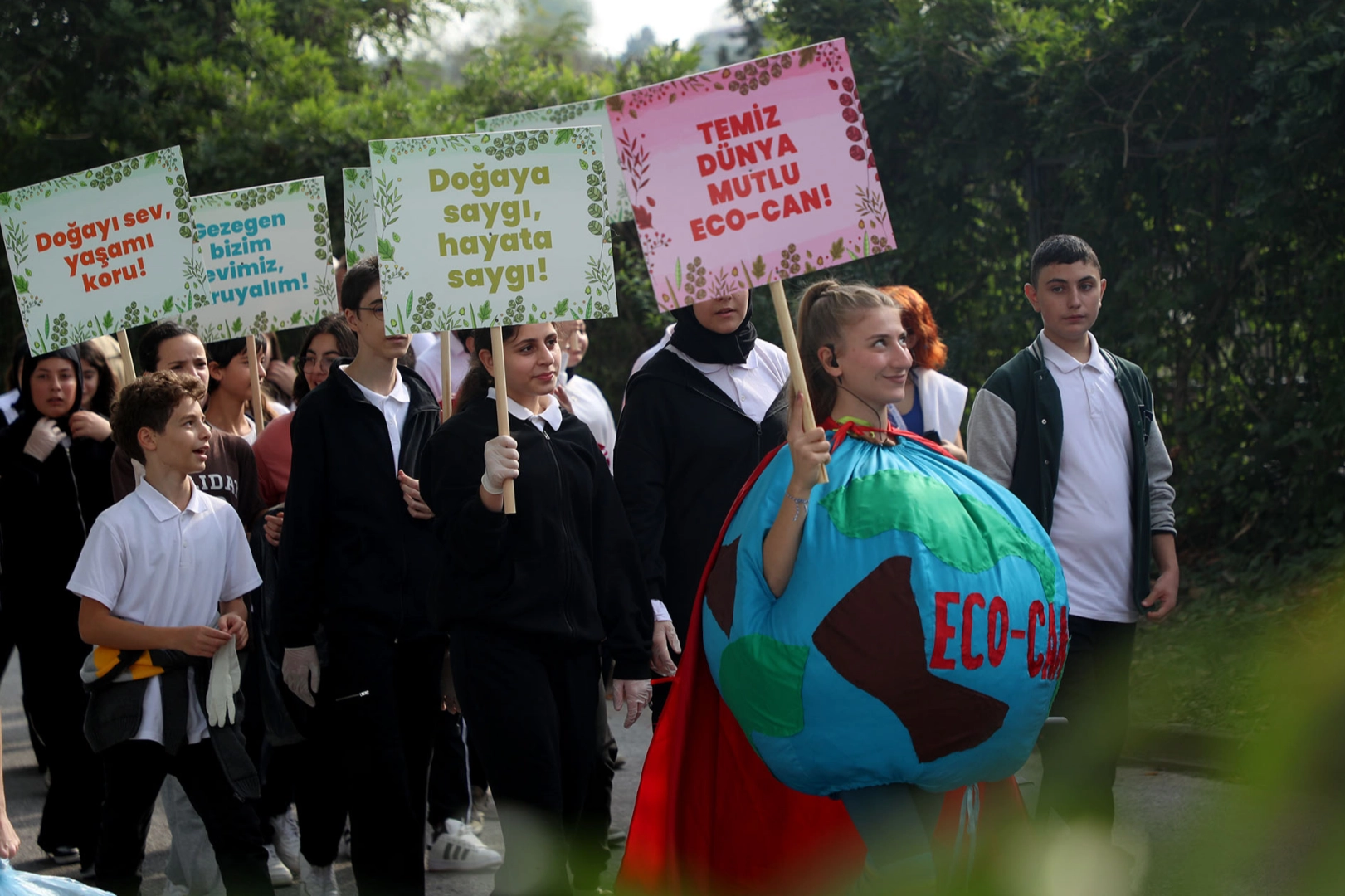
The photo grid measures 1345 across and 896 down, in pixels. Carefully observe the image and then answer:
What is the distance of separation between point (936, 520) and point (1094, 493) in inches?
61.8

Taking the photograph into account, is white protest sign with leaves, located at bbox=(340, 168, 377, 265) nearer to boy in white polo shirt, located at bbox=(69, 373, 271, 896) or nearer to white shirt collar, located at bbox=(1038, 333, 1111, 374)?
boy in white polo shirt, located at bbox=(69, 373, 271, 896)

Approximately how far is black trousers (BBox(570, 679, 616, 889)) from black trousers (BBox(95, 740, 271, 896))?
0.91 m

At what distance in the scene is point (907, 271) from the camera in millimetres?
9445

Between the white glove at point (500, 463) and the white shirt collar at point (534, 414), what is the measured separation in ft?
1.14

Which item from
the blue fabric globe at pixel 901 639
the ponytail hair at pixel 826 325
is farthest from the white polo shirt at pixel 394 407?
the blue fabric globe at pixel 901 639

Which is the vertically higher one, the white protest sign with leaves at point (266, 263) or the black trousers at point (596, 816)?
the white protest sign with leaves at point (266, 263)

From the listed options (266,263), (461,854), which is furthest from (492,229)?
(461,854)

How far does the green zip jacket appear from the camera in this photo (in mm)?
4605

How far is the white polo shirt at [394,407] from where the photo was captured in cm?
455

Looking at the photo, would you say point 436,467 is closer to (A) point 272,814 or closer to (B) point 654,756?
(B) point 654,756

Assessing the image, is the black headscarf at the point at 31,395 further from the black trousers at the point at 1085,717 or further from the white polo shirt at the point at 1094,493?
the black trousers at the point at 1085,717

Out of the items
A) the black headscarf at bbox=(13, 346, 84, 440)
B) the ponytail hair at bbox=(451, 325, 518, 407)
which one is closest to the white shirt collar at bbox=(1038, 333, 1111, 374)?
the ponytail hair at bbox=(451, 325, 518, 407)

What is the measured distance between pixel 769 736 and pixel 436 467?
136 centimetres

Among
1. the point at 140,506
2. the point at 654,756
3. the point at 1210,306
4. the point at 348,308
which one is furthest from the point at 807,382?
the point at 1210,306
